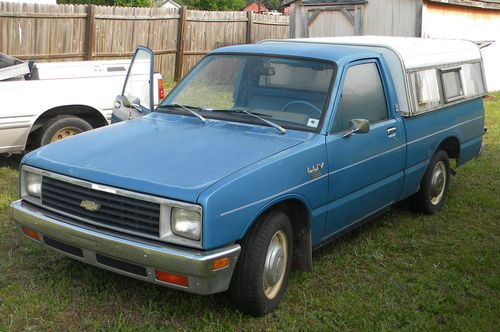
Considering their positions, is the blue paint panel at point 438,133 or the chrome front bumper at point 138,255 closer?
the chrome front bumper at point 138,255

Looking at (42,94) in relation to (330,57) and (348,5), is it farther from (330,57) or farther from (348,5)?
(348,5)

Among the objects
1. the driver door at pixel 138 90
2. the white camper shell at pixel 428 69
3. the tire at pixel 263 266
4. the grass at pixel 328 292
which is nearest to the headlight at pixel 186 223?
the tire at pixel 263 266

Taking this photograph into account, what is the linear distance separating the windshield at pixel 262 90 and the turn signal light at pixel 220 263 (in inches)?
51.5

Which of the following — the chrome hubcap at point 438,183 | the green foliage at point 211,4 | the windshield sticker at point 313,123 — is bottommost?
the chrome hubcap at point 438,183

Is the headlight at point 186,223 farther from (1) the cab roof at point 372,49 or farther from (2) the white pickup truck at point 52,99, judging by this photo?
(2) the white pickup truck at point 52,99

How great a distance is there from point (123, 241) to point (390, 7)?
11.7m

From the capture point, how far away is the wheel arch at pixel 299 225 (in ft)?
13.1

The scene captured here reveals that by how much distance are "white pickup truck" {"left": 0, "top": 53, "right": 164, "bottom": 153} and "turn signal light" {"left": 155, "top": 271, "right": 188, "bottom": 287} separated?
3.87 metres

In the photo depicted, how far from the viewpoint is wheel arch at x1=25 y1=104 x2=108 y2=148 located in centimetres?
722

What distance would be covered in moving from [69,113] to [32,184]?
141 inches

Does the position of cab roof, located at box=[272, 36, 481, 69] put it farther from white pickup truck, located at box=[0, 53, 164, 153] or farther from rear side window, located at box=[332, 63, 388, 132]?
white pickup truck, located at box=[0, 53, 164, 153]

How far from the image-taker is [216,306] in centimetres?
Answer: 406

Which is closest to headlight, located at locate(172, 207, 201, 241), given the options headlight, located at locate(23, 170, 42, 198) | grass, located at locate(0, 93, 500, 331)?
grass, located at locate(0, 93, 500, 331)

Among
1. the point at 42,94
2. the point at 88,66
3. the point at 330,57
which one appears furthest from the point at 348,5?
the point at 330,57
